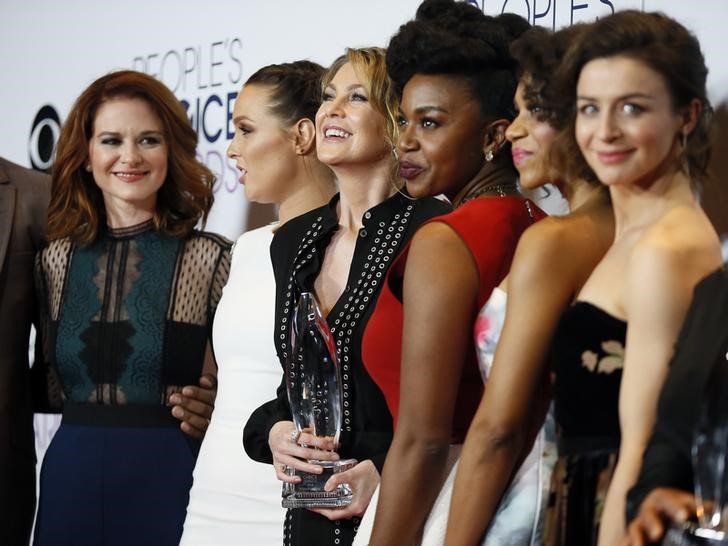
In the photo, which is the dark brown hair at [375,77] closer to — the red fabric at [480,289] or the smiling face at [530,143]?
the red fabric at [480,289]

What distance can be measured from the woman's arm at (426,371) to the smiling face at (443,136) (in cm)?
18

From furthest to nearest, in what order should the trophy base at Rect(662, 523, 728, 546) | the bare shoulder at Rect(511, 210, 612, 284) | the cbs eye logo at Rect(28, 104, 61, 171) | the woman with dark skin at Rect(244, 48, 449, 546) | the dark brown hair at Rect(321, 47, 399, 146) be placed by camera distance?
the cbs eye logo at Rect(28, 104, 61, 171)
the dark brown hair at Rect(321, 47, 399, 146)
the woman with dark skin at Rect(244, 48, 449, 546)
the bare shoulder at Rect(511, 210, 612, 284)
the trophy base at Rect(662, 523, 728, 546)

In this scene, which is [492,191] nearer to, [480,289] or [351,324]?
[480,289]

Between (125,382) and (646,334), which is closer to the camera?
(646,334)

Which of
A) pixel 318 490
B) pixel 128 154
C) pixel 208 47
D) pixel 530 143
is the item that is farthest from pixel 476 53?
pixel 208 47

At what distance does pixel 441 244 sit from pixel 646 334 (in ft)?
1.96

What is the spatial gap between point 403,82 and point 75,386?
1.51m

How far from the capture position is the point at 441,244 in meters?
2.51

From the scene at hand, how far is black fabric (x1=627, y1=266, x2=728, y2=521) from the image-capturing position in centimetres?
191

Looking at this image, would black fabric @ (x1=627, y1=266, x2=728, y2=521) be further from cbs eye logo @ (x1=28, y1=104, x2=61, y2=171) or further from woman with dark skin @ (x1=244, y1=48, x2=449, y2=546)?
cbs eye logo @ (x1=28, y1=104, x2=61, y2=171)

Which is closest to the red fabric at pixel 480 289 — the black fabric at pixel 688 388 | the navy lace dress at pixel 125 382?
the black fabric at pixel 688 388

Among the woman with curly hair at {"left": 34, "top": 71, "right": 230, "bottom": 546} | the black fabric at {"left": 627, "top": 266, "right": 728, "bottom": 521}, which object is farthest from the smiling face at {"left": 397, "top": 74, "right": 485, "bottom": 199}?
the woman with curly hair at {"left": 34, "top": 71, "right": 230, "bottom": 546}

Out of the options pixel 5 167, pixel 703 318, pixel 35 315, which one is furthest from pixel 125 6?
pixel 703 318

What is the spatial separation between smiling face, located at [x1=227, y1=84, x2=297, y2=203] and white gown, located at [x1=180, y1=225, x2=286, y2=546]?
0.23m
